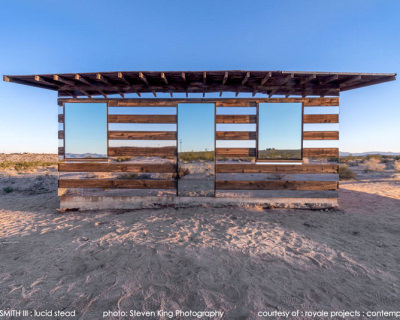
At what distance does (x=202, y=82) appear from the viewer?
4.75m

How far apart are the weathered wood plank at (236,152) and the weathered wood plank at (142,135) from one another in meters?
1.42

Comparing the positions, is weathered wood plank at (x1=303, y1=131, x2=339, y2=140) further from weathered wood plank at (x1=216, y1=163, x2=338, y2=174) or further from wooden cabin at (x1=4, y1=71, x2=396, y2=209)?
weathered wood plank at (x1=216, y1=163, x2=338, y2=174)

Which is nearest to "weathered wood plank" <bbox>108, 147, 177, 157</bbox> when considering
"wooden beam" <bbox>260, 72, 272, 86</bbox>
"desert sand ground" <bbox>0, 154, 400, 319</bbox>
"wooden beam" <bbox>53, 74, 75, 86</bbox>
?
"desert sand ground" <bbox>0, 154, 400, 319</bbox>

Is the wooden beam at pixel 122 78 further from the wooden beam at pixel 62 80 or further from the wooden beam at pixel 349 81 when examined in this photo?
the wooden beam at pixel 349 81

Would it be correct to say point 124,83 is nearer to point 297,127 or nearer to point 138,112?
point 138,112

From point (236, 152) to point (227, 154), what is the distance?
0.88 ft

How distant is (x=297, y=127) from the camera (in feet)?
16.9

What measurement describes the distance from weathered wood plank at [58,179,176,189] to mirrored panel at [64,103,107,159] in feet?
2.47

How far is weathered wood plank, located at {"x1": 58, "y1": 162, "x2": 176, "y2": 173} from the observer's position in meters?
4.90

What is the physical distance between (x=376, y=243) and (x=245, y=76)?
4446 mm

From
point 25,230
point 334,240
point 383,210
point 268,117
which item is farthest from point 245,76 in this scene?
point 25,230

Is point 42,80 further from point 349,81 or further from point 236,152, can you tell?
point 349,81

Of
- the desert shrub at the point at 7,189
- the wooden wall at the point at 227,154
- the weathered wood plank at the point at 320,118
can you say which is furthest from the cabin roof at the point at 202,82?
the desert shrub at the point at 7,189

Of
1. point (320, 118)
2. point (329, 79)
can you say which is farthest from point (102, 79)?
point (320, 118)
